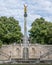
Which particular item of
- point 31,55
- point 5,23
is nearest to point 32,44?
point 31,55

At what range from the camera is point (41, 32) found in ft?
351

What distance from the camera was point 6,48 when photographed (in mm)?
102000

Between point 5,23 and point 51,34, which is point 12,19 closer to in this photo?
point 5,23

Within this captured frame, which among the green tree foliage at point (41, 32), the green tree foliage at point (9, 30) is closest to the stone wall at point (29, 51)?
the green tree foliage at point (9, 30)

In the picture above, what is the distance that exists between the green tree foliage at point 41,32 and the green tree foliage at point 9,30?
140 inches

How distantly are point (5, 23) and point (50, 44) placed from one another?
467 inches

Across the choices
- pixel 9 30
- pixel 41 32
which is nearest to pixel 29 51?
pixel 41 32

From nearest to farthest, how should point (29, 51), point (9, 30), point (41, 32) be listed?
point (29, 51) < point (41, 32) < point (9, 30)

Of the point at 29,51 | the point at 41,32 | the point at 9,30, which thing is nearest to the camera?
the point at 29,51

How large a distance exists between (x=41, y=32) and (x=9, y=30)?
7.61 m

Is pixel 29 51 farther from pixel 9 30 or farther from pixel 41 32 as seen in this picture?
pixel 9 30

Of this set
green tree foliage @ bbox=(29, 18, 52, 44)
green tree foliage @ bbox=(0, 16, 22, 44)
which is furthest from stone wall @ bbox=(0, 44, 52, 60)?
green tree foliage @ bbox=(29, 18, 52, 44)

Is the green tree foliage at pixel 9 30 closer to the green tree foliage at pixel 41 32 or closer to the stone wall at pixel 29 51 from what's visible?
the green tree foliage at pixel 41 32

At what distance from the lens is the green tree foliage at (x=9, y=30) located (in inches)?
4136
